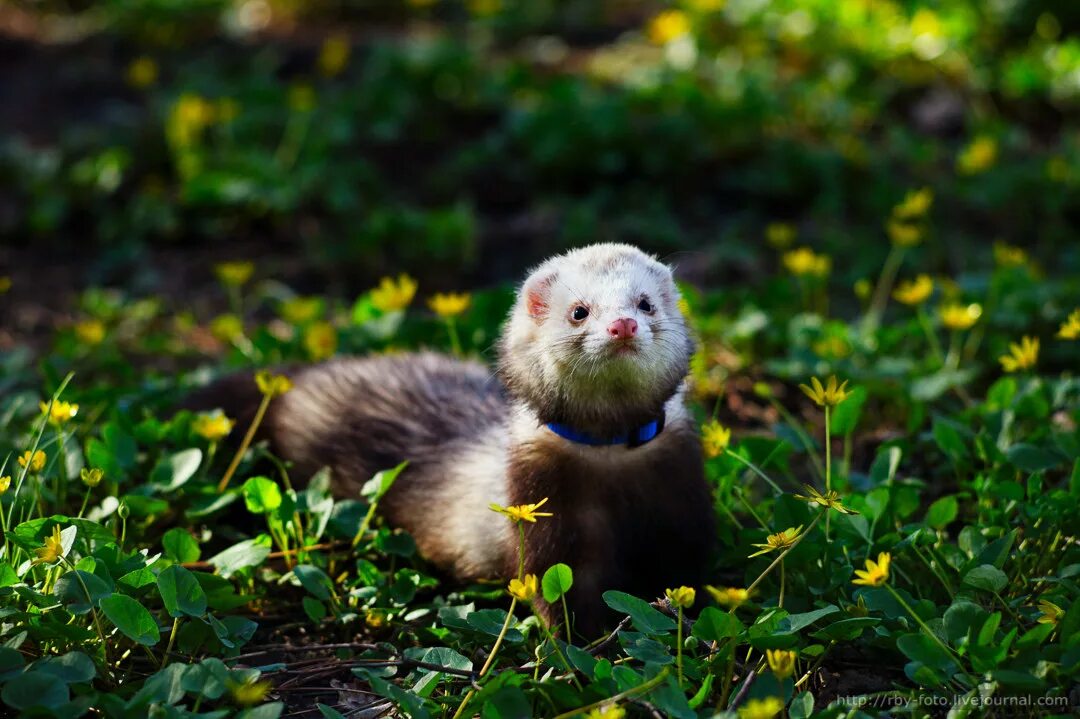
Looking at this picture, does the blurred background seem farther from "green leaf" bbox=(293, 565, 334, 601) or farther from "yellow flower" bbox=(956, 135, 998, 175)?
"green leaf" bbox=(293, 565, 334, 601)

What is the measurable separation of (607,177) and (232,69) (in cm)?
277

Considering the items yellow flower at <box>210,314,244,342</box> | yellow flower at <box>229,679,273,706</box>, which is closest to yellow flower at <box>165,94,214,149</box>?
yellow flower at <box>210,314,244,342</box>

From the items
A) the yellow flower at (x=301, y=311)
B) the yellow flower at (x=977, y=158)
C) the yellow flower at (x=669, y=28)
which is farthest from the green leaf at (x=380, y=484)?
the yellow flower at (x=669, y=28)

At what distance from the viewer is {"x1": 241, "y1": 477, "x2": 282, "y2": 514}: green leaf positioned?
11.0 ft

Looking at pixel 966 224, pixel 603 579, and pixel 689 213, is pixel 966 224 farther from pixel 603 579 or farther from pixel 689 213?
pixel 603 579

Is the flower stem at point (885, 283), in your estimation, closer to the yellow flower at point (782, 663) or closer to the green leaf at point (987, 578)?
the green leaf at point (987, 578)

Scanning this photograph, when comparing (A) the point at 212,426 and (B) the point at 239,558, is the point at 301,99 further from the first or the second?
(B) the point at 239,558

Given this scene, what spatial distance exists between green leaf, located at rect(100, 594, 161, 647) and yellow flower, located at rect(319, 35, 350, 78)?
5378 millimetres

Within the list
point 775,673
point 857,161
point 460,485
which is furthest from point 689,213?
point 775,673

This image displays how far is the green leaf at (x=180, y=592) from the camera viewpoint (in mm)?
2821

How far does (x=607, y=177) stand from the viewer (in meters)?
6.52

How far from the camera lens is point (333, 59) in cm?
759

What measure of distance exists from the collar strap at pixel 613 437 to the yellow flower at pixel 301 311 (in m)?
2.03

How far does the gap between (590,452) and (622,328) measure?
453 mm
